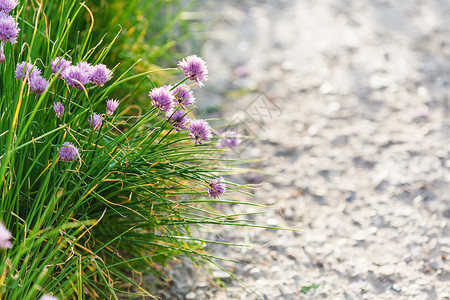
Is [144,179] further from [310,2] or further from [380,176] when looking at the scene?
[310,2]

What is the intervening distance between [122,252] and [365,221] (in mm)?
1325

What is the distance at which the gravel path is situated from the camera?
2.17 m

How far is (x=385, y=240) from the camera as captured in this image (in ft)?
7.81

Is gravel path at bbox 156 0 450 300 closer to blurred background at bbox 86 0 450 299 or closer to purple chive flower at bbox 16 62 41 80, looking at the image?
blurred background at bbox 86 0 450 299

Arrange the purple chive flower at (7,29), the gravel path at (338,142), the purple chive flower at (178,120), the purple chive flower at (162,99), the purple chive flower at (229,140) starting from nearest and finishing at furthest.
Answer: the purple chive flower at (7,29)
the purple chive flower at (162,99)
the purple chive flower at (178,120)
the purple chive flower at (229,140)
the gravel path at (338,142)

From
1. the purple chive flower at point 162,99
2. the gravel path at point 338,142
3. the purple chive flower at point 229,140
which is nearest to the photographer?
the purple chive flower at point 162,99

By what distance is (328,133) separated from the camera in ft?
10.9

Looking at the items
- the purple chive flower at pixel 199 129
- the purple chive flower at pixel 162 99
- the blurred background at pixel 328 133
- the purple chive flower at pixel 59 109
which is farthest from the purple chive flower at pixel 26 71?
the blurred background at pixel 328 133

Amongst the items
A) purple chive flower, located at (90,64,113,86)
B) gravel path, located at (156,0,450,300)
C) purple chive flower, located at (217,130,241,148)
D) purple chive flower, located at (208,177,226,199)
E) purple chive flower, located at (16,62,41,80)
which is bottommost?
gravel path, located at (156,0,450,300)

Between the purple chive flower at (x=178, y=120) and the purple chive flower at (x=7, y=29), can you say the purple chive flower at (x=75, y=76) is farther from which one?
the purple chive flower at (x=178, y=120)

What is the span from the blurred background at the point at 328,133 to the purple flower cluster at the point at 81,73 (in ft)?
2.87

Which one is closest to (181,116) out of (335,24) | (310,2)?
(335,24)

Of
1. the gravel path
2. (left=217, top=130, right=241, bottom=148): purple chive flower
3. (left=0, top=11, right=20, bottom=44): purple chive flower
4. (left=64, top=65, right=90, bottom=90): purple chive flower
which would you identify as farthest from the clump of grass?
the gravel path

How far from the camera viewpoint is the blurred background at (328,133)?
2.17 m
